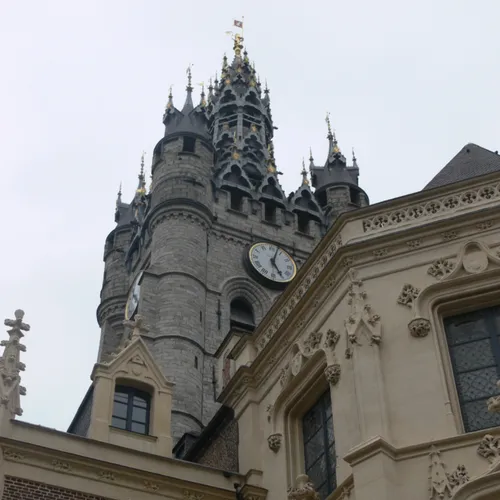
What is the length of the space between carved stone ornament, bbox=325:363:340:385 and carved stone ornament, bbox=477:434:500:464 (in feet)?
8.55

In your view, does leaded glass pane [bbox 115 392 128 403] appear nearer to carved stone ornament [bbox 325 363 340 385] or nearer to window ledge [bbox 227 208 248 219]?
carved stone ornament [bbox 325 363 340 385]

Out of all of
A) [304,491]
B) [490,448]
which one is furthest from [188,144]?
[490,448]

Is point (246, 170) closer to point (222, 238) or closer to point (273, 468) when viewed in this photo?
point (222, 238)

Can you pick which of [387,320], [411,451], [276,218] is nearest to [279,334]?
[387,320]

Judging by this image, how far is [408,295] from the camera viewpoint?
13.5 meters

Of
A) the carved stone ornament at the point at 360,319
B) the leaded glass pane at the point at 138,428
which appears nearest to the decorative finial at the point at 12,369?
the leaded glass pane at the point at 138,428

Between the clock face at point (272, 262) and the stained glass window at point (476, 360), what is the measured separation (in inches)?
1043

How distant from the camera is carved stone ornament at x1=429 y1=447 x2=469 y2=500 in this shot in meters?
11.2

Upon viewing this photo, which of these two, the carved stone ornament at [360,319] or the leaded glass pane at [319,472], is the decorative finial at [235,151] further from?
the leaded glass pane at [319,472]

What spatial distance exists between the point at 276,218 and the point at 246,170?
638cm

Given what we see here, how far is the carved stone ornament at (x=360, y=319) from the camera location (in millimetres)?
13255

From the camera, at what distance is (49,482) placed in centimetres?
1383

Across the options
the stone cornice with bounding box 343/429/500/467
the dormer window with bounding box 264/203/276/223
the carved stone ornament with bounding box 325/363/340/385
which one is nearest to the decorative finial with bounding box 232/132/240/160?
the dormer window with bounding box 264/203/276/223

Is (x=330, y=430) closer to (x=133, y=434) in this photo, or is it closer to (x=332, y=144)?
(x=133, y=434)
